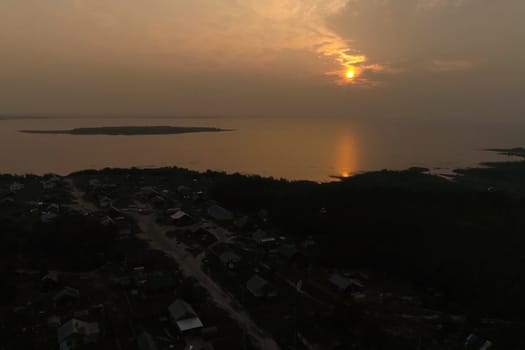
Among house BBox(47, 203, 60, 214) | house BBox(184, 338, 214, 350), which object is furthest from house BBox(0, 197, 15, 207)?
house BBox(184, 338, 214, 350)

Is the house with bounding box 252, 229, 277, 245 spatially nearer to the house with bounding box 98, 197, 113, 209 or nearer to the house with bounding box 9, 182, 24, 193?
the house with bounding box 98, 197, 113, 209

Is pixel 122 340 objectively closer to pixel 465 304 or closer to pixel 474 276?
pixel 465 304

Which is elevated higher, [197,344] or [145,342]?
[145,342]

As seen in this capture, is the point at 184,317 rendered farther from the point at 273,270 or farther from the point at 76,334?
the point at 273,270

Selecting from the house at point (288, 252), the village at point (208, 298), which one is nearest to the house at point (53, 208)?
the village at point (208, 298)

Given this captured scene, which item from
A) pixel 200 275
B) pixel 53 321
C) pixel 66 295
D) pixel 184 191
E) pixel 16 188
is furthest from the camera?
pixel 16 188

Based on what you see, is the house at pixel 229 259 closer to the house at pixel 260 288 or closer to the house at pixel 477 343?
the house at pixel 260 288

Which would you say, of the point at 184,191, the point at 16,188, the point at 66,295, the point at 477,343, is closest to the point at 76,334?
the point at 66,295
